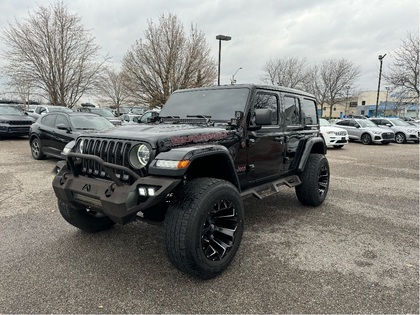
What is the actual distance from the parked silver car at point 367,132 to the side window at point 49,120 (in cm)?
1558

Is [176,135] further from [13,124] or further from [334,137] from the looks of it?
[13,124]

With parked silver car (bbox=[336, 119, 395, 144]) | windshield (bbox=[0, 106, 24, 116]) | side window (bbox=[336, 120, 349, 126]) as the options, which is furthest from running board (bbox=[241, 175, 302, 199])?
side window (bbox=[336, 120, 349, 126])

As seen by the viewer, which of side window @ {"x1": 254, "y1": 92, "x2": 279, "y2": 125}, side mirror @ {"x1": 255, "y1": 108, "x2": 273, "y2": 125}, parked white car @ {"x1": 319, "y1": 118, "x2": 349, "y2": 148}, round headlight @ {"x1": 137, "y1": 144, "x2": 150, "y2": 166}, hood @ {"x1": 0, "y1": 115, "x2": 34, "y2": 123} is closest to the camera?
round headlight @ {"x1": 137, "y1": 144, "x2": 150, "y2": 166}

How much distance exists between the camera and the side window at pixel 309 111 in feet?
16.6

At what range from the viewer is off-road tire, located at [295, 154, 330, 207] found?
15.9 feet

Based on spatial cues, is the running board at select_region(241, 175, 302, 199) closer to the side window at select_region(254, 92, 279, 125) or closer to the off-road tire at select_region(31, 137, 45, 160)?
the side window at select_region(254, 92, 279, 125)

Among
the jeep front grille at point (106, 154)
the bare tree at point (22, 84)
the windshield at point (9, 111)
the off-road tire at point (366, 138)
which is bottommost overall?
the off-road tire at point (366, 138)

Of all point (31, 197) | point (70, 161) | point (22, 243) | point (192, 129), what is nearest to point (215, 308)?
point (192, 129)

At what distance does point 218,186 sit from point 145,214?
891mm

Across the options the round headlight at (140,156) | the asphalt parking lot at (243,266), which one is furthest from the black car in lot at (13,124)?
the round headlight at (140,156)

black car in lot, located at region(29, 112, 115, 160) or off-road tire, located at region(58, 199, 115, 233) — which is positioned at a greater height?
black car in lot, located at region(29, 112, 115, 160)

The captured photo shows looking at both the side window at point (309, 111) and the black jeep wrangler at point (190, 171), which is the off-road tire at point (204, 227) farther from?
the side window at point (309, 111)

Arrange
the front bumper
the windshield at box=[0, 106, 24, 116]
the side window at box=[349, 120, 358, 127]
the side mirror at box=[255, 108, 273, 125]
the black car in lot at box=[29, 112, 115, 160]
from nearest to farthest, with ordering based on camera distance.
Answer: the front bumper < the side mirror at box=[255, 108, 273, 125] < the black car in lot at box=[29, 112, 115, 160] < the windshield at box=[0, 106, 24, 116] < the side window at box=[349, 120, 358, 127]

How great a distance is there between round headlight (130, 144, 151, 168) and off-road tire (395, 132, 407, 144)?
Result: 19861mm
